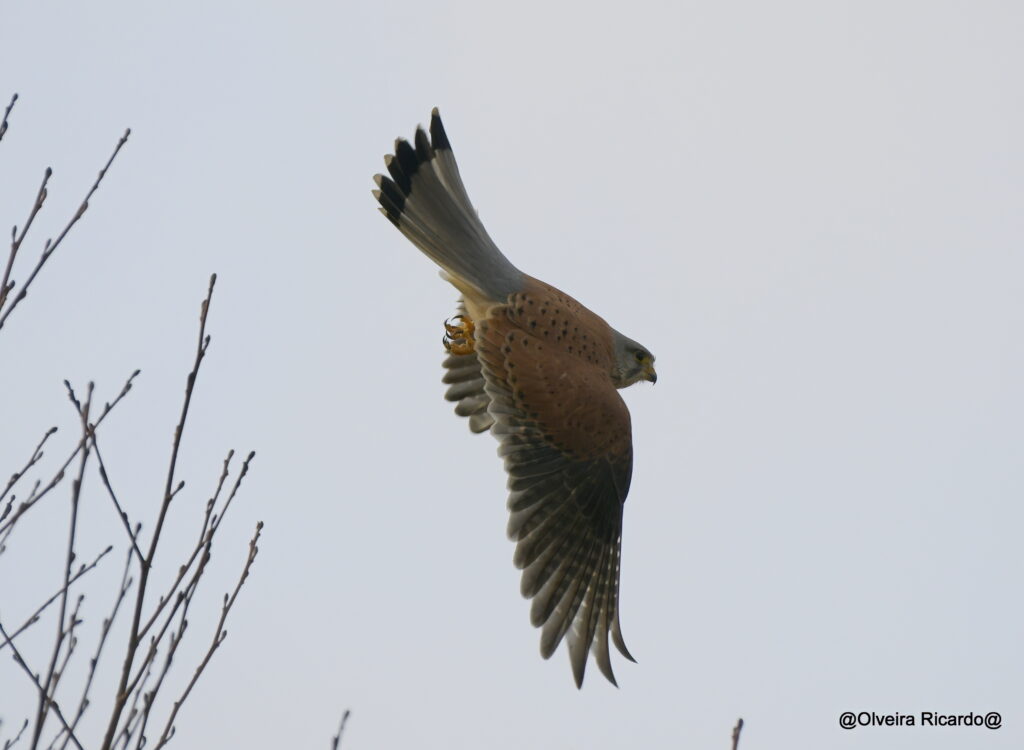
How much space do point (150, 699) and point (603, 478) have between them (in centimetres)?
324

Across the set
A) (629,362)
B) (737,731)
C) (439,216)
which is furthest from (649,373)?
(737,731)

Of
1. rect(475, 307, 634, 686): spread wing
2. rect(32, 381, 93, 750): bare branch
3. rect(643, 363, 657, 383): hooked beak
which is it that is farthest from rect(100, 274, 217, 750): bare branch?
rect(643, 363, 657, 383): hooked beak

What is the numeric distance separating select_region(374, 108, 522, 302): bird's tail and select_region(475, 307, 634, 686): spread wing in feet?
0.60

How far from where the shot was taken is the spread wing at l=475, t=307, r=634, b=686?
5363 millimetres

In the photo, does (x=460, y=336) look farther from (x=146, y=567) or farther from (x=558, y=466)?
(x=146, y=567)

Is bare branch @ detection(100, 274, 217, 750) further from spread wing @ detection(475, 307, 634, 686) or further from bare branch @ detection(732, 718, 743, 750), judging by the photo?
spread wing @ detection(475, 307, 634, 686)

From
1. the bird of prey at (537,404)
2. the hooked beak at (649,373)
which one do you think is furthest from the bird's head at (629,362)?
the bird of prey at (537,404)

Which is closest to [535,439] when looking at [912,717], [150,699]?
[912,717]

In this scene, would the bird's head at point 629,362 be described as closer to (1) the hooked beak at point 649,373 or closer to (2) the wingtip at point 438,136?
(1) the hooked beak at point 649,373

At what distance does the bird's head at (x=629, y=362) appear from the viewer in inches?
240

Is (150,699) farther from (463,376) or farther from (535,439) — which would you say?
(463,376)

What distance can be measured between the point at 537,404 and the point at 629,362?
955mm

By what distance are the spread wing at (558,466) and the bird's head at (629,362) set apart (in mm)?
543

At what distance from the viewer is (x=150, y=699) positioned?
2600 millimetres
